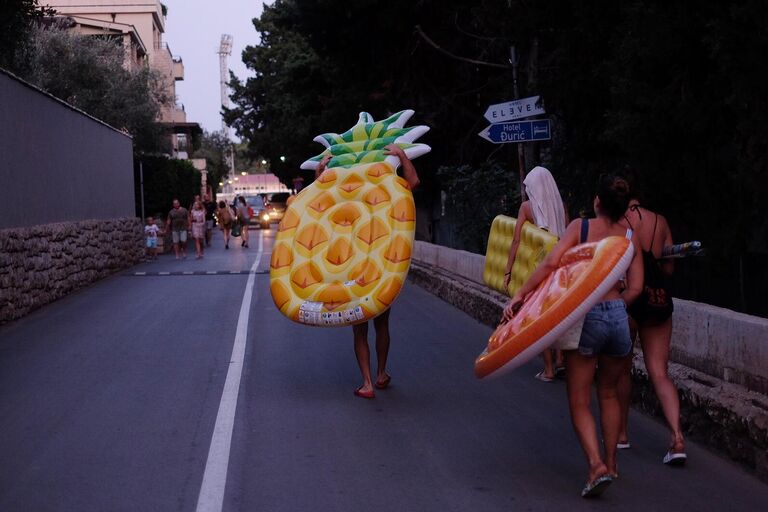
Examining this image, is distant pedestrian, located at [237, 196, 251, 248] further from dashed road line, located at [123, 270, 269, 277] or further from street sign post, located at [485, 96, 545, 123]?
street sign post, located at [485, 96, 545, 123]

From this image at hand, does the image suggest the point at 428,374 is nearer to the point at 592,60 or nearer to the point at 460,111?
the point at 592,60

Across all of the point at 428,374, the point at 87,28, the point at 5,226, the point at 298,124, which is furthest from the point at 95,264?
the point at 87,28

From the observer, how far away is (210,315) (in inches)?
627

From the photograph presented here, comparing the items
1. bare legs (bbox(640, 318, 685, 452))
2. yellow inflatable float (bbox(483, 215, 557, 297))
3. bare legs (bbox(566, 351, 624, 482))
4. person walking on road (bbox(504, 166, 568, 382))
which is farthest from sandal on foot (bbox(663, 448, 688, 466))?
person walking on road (bbox(504, 166, 568, 382))

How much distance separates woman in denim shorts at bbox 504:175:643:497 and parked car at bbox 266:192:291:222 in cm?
5686

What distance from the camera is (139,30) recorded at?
78250 millimetres

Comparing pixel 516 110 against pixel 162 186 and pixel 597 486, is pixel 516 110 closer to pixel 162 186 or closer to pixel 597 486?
pixel 597 486

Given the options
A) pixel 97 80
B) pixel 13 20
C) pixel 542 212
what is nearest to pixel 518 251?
pixel 542 212

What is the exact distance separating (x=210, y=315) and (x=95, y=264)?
8.92m

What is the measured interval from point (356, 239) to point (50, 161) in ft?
40.9

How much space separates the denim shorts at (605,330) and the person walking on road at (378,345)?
329cm

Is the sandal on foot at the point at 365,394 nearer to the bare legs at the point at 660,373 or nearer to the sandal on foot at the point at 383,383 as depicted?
the sandal on foot at the point at 383,383

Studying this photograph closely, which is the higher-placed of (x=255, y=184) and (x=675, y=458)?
(x=255, y=184)

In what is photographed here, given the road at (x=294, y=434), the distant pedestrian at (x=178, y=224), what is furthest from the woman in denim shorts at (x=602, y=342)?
the distant pedestrian at (x=178, y=224)
